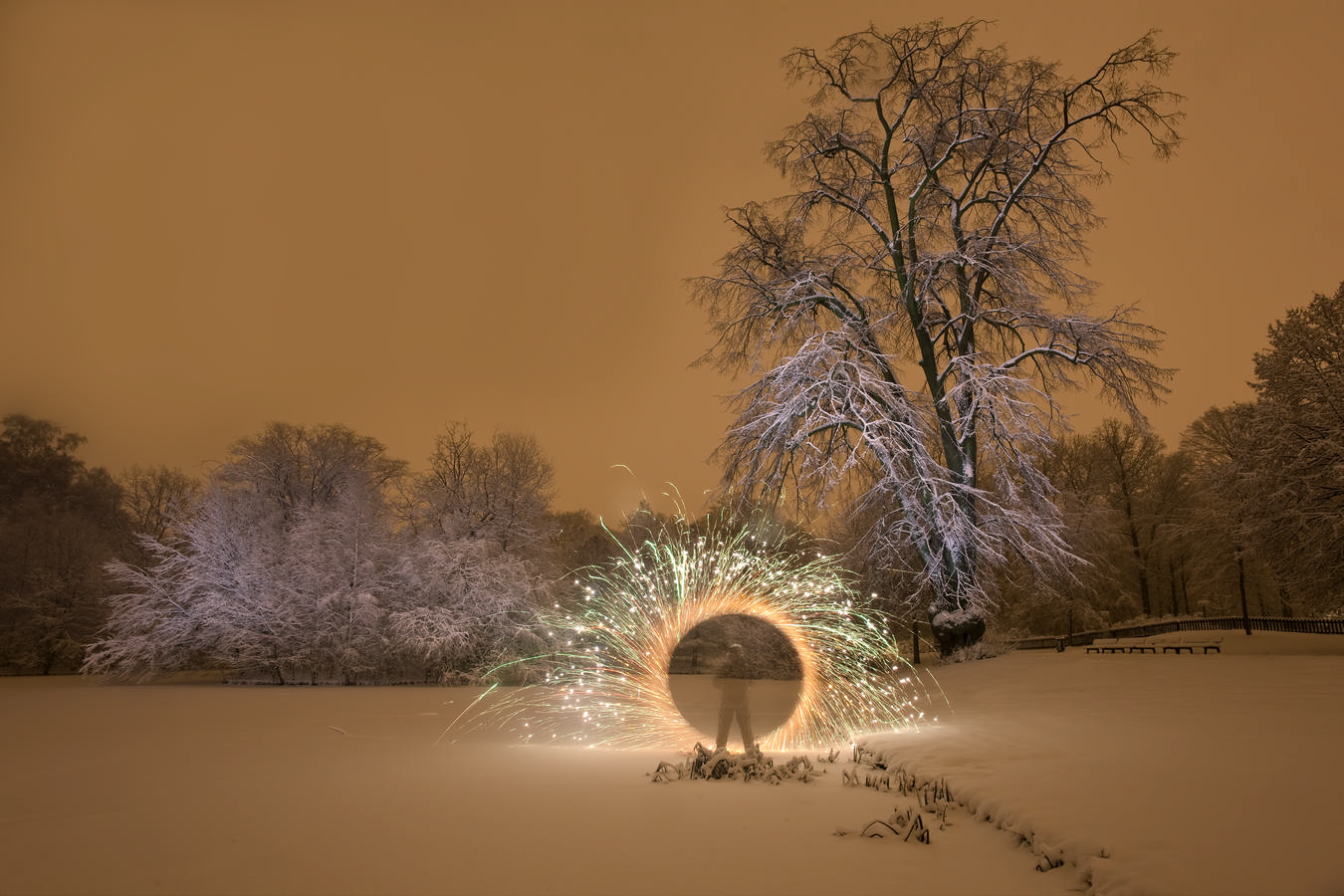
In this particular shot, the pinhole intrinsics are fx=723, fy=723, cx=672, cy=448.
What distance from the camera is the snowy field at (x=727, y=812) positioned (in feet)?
14.0

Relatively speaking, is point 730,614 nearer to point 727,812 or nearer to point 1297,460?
point 727,812

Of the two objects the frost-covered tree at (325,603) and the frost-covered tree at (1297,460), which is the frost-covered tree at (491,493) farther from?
the frost-covered tree at (1297,460)

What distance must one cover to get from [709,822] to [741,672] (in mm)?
2499

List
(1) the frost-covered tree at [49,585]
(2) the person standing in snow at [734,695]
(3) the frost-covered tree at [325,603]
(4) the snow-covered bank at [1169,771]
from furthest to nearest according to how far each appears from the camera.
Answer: (1) the frost-covered tree at [49,585] → (3) the frost-covered tree at [325,603] → (2) the person standing in snow at [734,695] → (4) the snow-covered bank at [1169,771]

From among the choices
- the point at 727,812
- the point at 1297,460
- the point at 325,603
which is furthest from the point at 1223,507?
the point at 325,603

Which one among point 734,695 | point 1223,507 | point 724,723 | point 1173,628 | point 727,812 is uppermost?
point 1223,507

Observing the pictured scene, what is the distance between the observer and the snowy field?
4.26m

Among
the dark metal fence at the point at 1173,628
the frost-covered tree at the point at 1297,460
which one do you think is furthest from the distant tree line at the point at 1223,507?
the dark metal fence at the point at 1173,628

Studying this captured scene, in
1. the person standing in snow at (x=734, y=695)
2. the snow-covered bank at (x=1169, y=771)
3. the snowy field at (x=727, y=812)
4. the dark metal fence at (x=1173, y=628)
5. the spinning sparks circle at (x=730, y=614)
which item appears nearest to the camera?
the snow-covered bank at (x=1169, y=771)

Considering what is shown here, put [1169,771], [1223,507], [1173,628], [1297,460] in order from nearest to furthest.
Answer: [1169,771] → [1297,460] → [1223,507] → [1173,628]

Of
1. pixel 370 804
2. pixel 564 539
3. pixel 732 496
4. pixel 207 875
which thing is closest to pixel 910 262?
pixel 732 496

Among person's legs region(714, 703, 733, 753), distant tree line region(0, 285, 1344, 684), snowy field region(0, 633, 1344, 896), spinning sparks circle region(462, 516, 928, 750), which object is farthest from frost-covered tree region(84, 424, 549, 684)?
person's legs region(714, 703, 733, 753)

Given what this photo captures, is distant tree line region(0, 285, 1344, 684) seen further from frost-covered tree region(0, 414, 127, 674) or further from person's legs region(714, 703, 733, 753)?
person's legs region(714, 703, 733, 753)

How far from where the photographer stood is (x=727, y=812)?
6.01m
